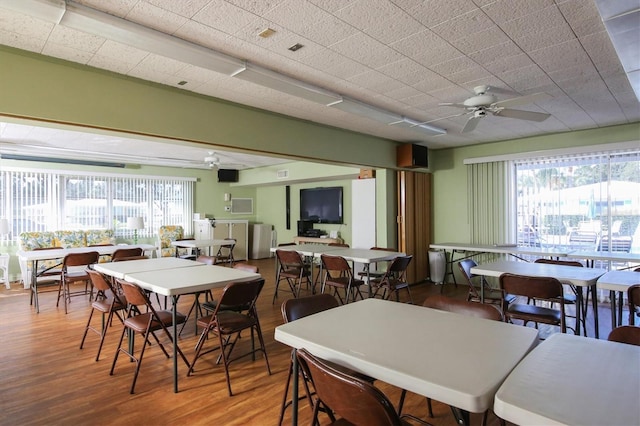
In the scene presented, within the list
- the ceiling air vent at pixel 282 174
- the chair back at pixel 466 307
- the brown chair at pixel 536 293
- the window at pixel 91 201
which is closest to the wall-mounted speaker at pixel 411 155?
the ceiling air vent at pixel 282 174

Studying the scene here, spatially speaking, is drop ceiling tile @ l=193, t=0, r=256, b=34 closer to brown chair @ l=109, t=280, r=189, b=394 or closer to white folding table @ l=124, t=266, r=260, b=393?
white folding table @ l=124, t=266, r=260, b=393

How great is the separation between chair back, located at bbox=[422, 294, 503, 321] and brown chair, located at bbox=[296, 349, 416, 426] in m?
1.10

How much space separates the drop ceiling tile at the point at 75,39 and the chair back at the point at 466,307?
2.98 meters

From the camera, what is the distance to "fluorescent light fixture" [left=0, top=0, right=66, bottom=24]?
195 centimetres

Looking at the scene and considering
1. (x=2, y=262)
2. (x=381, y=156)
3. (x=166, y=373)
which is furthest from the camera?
(x=2, y=262)

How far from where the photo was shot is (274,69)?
3.12 m

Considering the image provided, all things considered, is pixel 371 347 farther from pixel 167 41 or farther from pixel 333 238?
pixel 333 238

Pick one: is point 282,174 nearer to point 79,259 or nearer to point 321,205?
point 321,205

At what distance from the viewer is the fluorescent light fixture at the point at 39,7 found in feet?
6.41

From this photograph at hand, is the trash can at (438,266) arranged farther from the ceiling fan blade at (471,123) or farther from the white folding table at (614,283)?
the white folding table at (614,283)

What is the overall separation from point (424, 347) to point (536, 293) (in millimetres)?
2178

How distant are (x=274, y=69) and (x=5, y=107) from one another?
2036 millimetres

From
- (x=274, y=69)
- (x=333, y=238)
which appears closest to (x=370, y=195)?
(x=333, y=238)

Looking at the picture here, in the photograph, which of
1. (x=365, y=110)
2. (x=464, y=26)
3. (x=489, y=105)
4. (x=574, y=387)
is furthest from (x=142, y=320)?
(x=489, y=105)
